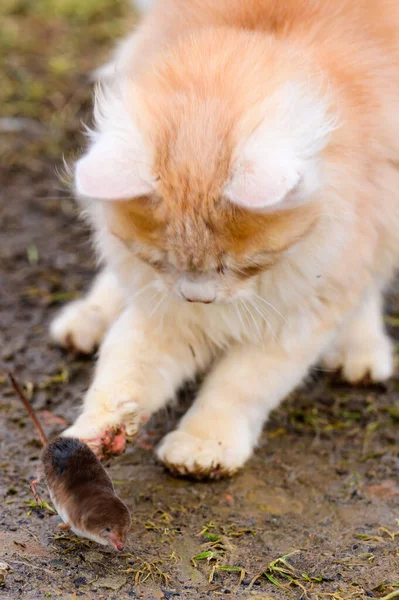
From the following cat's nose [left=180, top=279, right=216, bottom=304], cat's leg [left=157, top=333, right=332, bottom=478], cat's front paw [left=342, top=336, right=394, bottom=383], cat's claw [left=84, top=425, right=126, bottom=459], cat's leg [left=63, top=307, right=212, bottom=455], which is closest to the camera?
cat's nose [left=180, top=279, right=216, bottom=304]

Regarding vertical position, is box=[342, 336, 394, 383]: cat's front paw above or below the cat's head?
below

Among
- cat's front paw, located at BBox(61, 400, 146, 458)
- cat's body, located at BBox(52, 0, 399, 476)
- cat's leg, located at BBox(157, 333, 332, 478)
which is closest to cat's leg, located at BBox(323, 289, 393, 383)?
cat's body, located at BBox(52, 0, 399, 476)

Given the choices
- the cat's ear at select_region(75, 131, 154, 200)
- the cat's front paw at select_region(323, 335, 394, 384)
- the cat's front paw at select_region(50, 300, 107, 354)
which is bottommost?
the cat's front paw at select_region(50, 300, 107, 354)

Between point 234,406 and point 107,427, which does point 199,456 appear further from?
point 107,427

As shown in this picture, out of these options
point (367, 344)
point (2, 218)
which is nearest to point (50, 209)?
point (2, 218)

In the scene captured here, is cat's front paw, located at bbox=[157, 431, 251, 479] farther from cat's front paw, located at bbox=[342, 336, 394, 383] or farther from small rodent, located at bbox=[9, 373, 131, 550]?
cat's front paw, located at bbox=[342, 336, 394, 383]

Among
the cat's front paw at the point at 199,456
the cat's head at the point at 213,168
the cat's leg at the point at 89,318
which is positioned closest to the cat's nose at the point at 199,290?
the cat's head at the point at 213,168

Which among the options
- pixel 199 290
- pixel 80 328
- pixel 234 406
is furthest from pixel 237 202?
pixel 80 328
